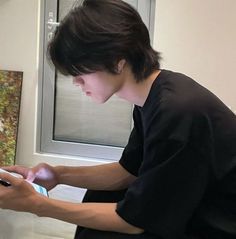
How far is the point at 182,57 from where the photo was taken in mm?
2266

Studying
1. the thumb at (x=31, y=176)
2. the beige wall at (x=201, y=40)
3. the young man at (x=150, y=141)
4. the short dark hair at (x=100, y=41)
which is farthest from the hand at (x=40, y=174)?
the beige wall at (x=201, y=40)

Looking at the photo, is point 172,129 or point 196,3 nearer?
point 172,129

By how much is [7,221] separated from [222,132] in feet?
4.17

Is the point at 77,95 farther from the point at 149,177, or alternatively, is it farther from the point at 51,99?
the point at 149,177

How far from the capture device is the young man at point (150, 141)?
3.27 feet

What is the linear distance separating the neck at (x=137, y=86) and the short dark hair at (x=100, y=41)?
12 millimetres

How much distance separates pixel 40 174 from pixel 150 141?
1.71 feet

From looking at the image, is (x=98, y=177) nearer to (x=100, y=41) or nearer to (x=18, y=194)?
(x=18, y=194)

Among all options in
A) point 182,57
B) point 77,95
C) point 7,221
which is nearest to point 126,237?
point 7,221

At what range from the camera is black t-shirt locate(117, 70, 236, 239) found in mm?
991

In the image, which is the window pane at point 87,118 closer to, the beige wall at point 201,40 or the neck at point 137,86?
the beige wall at point 201,40

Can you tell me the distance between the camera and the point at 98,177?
143 cm

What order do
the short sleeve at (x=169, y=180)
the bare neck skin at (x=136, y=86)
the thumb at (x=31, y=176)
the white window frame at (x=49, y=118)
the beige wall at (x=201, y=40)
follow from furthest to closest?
the white window frame at (x=49, y=118) → the beige wall at (x=201, y=40) → the thumb at (x=31, y=176) → the bare neck skin at (x=136, y=86) → the short sleeve at (x=169, y=180)

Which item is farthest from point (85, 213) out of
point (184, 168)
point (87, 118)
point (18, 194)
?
point (87, 118)
